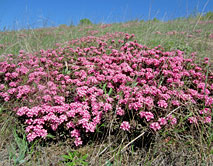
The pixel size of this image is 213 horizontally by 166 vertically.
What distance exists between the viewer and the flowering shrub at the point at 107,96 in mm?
2385

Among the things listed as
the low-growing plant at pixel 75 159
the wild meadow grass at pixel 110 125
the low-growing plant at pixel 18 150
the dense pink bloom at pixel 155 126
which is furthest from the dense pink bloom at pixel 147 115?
the low-growing plant at pixel 18 150

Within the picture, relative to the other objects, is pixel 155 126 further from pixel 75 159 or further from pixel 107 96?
pixel 75 159

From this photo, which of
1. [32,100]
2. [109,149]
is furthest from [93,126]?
[32,100]

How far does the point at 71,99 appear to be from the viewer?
3.11m

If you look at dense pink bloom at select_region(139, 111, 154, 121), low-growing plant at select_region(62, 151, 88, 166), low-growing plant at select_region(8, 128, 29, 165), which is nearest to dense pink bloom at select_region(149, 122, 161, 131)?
dense pink bloom at select_region(139, 111, 154, 121)

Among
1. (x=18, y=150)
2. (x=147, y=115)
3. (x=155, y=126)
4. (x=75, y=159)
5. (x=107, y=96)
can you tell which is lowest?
(x=75, y=159)

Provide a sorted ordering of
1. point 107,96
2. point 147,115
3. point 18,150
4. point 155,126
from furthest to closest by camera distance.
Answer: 1. point 107,96
2. point 18,150
3. point 147,115
4. point 155,126

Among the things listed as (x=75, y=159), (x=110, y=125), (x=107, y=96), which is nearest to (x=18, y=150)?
(x=75, y=159)

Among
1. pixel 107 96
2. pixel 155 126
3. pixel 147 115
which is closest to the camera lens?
pixel 155 126

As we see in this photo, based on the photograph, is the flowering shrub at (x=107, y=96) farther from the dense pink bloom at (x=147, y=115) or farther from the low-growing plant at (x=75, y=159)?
the low-growing plant at (x=75, y=159)

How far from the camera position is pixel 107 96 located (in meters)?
2.78

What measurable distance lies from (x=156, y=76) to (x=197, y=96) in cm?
95

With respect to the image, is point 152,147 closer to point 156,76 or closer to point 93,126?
point 93,126

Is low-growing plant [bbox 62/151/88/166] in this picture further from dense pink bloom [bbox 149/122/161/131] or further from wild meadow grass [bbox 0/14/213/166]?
dense pink bloom [bbox 149/122/161/131]
